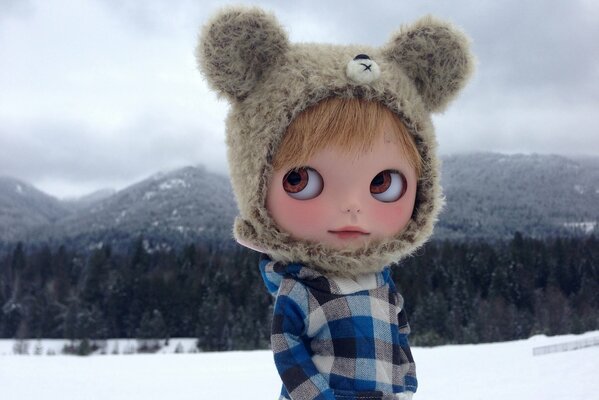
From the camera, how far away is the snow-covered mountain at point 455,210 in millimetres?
91562

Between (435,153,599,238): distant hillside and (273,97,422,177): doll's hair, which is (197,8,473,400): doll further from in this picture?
(435,153,599,238): distant hillside

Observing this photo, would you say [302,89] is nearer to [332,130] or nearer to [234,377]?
[332,130]

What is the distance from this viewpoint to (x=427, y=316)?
104 feet

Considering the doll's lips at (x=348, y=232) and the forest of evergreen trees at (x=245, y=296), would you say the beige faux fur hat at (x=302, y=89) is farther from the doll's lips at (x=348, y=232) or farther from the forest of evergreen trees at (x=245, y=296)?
the forest of evergreen trees at (x=245, y=296)

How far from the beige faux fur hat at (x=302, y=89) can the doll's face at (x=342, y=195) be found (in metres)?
0.05

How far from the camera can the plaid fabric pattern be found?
1.85 meters

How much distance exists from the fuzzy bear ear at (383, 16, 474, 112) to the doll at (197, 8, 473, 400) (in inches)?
5.6

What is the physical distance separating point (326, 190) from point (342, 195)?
68 mm

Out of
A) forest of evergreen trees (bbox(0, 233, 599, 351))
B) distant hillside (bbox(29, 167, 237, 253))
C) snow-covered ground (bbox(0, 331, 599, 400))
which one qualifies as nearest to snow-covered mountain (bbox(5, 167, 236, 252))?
distant hillside (bbox(29, 167, 237, 253))

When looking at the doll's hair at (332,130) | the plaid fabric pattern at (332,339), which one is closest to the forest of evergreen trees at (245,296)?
the plaid fabric pattern at (332,339)

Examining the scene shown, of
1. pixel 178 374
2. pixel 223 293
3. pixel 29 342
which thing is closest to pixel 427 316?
pixel 223 293

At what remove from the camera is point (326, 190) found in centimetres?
195

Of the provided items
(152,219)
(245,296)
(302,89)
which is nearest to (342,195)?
(302,89)

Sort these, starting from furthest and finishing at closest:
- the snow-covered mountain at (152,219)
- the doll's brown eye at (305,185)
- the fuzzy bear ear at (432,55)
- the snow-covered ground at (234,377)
→ 1. the snow-covered mountain at (152,219)
2. the snow-covered ground at (234,377)
3. the fuzzy bear ear at (432,55)
4. the doll's brown eye at (305,185)
